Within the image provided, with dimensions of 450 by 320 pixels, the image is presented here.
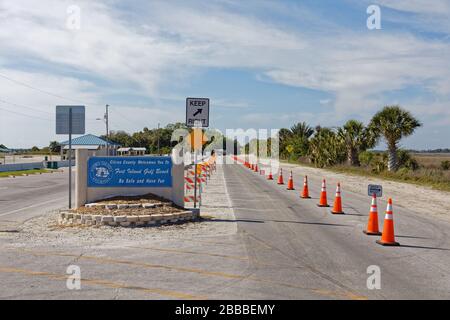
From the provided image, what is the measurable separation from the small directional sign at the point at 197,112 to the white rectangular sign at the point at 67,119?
3.23m

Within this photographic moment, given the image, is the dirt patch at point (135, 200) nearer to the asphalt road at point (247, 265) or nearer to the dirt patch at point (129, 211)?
the dirt patch at point (129, 211)

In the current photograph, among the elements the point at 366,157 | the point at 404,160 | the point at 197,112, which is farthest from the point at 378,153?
the point at 197,112

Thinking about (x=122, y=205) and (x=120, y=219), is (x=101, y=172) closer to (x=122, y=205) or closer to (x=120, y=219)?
(x=122, y=205)

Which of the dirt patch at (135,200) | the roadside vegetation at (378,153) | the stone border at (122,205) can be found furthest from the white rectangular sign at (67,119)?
the roadside vegetation at (378,153)

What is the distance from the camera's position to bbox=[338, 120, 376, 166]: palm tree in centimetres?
4297

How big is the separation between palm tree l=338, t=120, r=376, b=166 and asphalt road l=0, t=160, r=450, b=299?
104ft

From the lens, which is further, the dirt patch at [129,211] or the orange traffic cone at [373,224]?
the dirt patch at [129,211]

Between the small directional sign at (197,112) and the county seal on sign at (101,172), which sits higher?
the small directional sign at (197,112)

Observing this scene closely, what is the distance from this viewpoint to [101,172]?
13.6 metres

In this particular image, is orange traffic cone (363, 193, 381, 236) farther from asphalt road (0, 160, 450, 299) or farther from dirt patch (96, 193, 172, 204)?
dirt patch (96, 193, 172, 204)

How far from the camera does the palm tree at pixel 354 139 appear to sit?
42969 mm

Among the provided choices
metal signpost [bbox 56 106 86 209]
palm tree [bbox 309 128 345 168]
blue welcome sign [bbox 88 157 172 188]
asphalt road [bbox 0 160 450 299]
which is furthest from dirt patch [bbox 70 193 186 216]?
palm tree [bbox 309 128 345 168]
